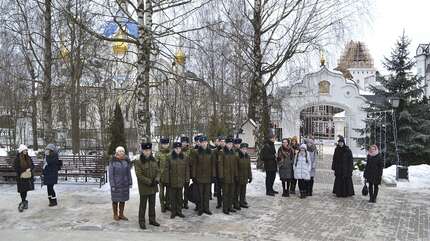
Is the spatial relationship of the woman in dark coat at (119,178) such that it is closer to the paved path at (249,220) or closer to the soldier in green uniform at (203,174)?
the paved path at (249,220)

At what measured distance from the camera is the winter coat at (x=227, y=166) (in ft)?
37.1

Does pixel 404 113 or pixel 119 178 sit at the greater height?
pixel 404 113

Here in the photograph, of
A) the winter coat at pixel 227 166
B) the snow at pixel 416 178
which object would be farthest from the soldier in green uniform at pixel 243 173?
the snow at pixel 416 178

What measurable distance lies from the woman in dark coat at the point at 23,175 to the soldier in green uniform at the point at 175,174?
3.32m

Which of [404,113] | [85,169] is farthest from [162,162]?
[404,113]

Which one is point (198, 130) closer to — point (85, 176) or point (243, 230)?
point (85, 176)

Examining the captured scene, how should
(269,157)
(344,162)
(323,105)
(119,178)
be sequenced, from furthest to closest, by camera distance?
(323,105) → (344,162) → (269,157) → (119,178)

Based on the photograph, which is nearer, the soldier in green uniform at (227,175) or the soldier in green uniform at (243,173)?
the soldier in green uniform at (227,175)

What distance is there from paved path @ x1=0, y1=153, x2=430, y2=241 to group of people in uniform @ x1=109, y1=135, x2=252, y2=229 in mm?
334

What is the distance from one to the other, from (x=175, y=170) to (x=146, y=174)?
0.97 metres

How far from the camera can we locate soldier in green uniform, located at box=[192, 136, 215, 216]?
11.0 meters

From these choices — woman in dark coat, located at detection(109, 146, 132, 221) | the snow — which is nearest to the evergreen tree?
the snow

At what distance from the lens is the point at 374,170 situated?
13000mm

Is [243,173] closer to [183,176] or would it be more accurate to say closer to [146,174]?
[183,176]
